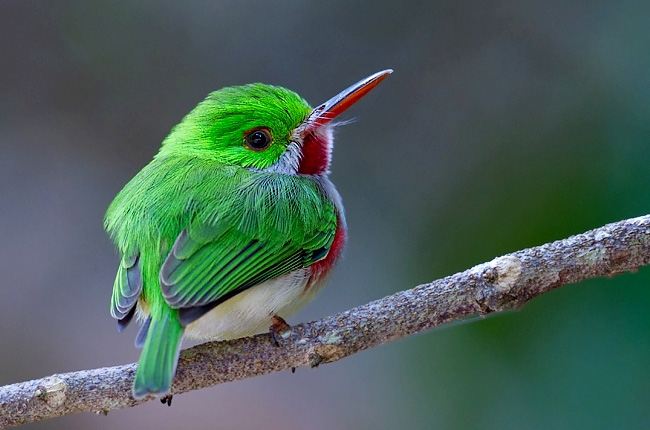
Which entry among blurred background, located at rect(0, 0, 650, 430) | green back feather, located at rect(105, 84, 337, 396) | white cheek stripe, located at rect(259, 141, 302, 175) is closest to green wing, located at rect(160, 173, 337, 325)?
green back feather, located at rect(105, 84, 337, 396)

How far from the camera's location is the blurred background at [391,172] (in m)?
3.90

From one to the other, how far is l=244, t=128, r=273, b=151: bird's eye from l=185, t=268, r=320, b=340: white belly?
58 centimetres

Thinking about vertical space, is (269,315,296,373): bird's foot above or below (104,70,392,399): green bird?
below

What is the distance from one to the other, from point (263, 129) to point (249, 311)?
0.78m

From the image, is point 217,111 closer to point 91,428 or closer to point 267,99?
point 267,99

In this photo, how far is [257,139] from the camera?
301 centimetres

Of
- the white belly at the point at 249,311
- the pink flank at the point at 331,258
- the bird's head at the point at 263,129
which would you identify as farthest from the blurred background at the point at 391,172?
the white belly at the point at 249,311

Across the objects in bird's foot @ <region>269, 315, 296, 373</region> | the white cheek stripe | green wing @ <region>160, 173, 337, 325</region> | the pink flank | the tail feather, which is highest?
the white cheek stripe

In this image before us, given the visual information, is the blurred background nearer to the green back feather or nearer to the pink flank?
the pink flank

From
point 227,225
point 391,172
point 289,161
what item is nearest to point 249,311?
point 227,225

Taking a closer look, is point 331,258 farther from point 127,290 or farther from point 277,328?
point 127,290

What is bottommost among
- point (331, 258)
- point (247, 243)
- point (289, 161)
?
point (331, 258)

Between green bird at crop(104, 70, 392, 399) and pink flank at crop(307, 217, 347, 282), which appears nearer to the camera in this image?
green bird at crop(104, 70, 392, 399)

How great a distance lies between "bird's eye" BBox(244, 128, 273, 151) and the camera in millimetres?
3008
